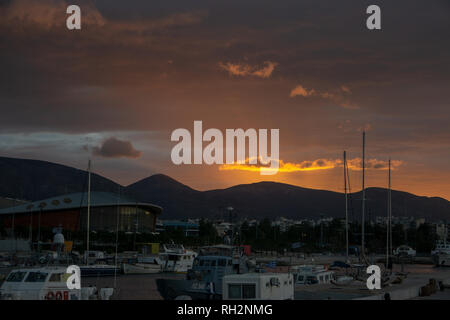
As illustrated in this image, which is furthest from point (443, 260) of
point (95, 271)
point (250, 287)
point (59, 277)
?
point (59, 277)

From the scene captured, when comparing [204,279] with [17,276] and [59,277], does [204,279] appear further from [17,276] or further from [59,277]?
[17,276]

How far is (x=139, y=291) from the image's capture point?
5378cm

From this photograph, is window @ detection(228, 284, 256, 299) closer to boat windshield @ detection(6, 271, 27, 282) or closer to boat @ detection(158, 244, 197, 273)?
boat windshield @ detection(6, 271, 27, 282)

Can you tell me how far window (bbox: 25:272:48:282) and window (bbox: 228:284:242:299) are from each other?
8417 millimetres

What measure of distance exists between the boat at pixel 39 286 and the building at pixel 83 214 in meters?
122

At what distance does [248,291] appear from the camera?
26906 millimetres

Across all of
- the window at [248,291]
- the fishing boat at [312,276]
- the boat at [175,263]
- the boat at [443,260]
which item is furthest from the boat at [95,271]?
the boat at [443,260]

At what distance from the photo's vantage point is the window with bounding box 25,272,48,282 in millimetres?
28062

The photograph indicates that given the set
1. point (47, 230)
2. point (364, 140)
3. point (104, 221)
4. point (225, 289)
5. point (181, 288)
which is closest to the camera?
point (225, 289)

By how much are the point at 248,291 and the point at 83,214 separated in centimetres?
14882

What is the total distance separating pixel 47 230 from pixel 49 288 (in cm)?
11690
